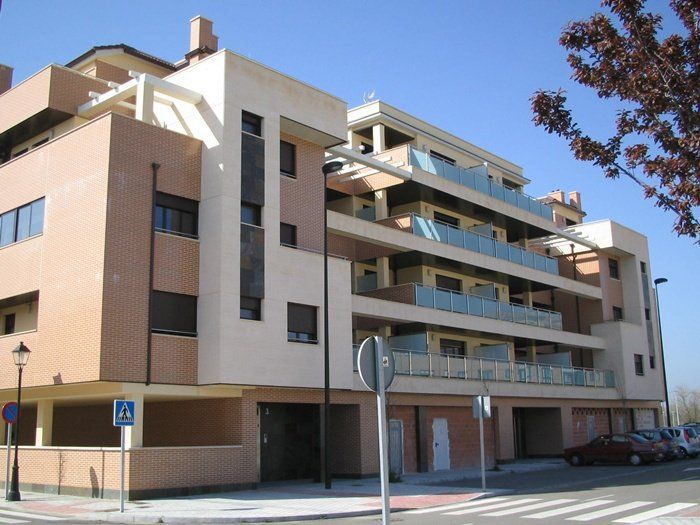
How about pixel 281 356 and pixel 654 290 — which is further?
pixel 654 290

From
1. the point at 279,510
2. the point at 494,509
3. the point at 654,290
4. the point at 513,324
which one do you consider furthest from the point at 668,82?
the point at 654,290

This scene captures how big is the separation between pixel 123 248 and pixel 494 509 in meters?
11.9

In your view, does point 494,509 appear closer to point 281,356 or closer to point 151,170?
point 281,356

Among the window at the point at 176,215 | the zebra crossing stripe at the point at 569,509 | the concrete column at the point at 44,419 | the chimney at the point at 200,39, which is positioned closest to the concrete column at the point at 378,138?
the chimney at the point at 200,39

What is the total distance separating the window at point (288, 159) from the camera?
25.9 m

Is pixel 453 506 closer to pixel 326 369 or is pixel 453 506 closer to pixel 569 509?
pixel 569 509

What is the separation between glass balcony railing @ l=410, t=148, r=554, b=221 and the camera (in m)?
33.0

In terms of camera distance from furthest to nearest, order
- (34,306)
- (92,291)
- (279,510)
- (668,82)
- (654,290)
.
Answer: (654,290), (34,306), (92,291), (279,510), (668,82)

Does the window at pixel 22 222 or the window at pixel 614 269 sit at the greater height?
the window at pixel 614 269

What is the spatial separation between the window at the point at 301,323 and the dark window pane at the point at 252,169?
11.6ft

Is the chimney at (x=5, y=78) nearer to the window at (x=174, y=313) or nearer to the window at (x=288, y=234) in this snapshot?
the window at (x=288, y=234)

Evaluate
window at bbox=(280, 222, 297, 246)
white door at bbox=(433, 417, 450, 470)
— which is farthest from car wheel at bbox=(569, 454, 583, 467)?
window at bbox=(280, 222, 297, 246)

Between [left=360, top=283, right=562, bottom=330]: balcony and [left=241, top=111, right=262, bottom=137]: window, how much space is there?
967 cm

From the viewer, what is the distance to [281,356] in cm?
2348
